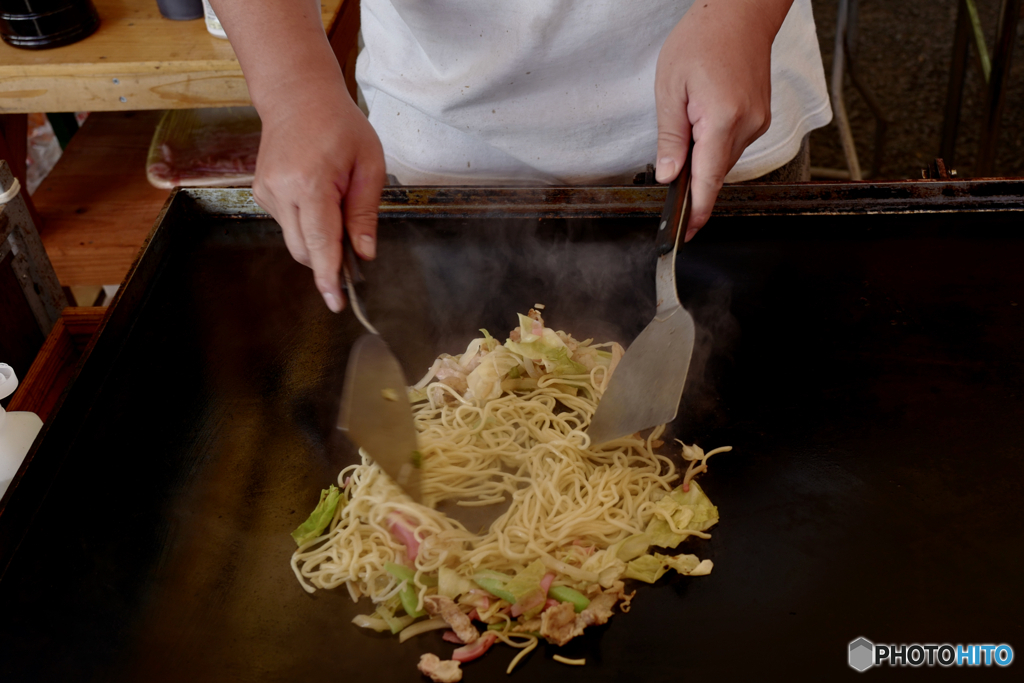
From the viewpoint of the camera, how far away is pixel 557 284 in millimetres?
1979

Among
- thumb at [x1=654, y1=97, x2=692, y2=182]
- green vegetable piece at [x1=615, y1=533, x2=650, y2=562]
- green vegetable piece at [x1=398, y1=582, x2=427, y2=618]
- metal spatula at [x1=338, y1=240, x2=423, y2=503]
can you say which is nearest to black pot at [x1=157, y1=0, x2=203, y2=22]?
metal spatula at [x1=338, y1=240, x2=423, y2=503]

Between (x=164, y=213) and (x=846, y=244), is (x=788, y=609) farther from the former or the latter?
(x=164, y=213)

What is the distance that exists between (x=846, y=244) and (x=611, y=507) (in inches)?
37.1

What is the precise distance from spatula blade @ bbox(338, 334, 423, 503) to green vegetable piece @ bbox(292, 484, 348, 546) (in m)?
0.15

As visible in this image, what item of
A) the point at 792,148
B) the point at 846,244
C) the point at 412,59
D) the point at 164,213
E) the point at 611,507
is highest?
the point at 412,59

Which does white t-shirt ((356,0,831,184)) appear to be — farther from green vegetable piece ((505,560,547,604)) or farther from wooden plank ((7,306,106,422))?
green vegetable piece ((505,560,547,604))

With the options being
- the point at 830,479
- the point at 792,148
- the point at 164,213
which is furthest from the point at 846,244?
the point at 164,213

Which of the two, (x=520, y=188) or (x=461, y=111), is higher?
(x=461, y=111)

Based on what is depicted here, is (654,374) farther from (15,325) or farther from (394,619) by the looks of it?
(15,325)

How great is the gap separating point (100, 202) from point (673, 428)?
107 inches

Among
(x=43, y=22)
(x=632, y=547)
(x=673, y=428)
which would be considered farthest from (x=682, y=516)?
(x=43, y=22)

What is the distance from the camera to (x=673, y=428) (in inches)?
66.4

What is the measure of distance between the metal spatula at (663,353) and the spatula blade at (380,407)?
1.33ft

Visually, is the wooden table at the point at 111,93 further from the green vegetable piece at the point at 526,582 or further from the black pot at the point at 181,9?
the green vegetable piece at the point at 526,582
